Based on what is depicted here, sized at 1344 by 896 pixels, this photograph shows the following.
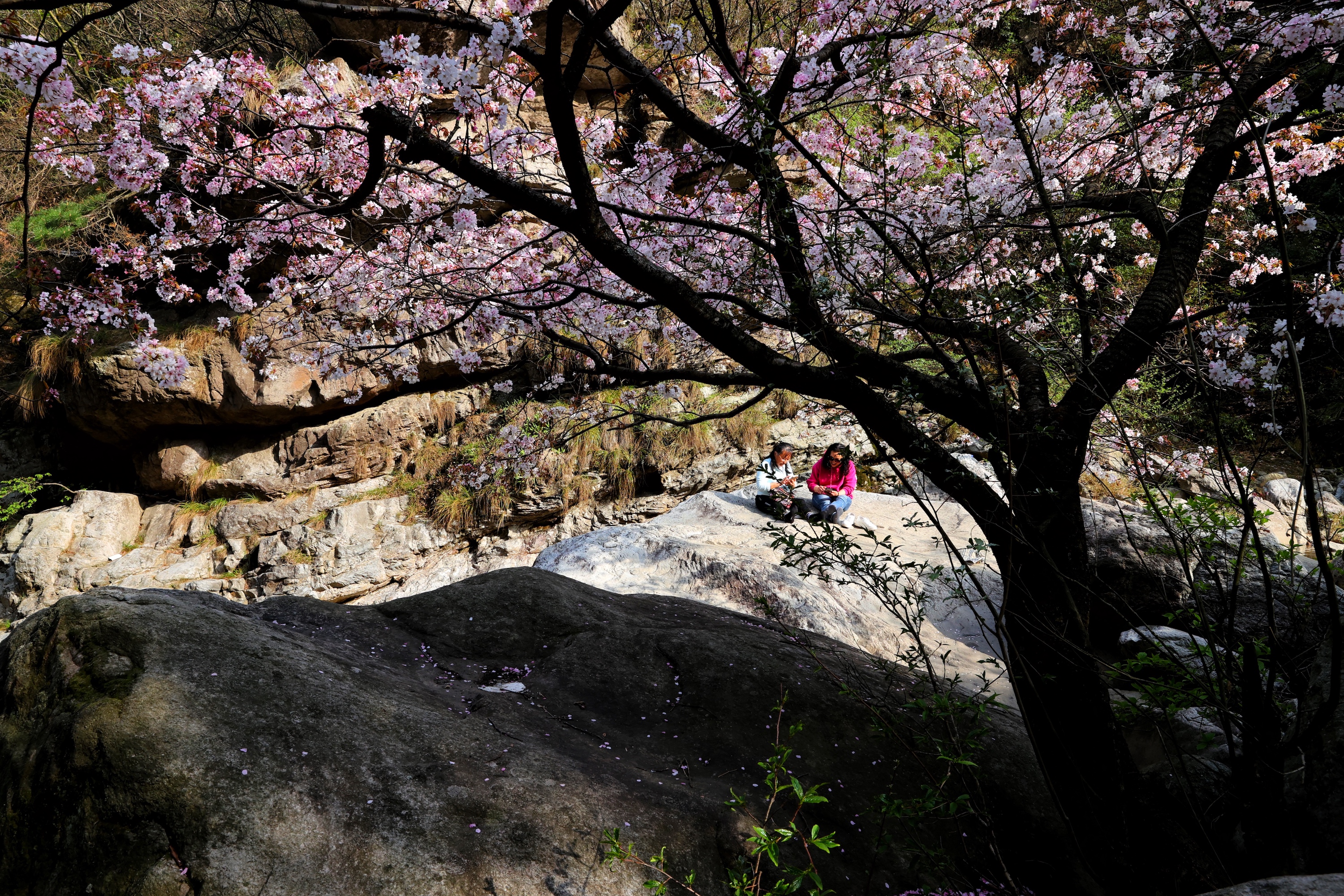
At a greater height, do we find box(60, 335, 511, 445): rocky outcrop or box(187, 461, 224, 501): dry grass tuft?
box(60, 335, 511, 445): rocky outcrop

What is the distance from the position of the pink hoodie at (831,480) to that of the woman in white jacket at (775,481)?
0.24 metres

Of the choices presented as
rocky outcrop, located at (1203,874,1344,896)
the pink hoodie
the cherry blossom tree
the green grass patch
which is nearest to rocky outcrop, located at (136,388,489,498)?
the cherry blossom tree

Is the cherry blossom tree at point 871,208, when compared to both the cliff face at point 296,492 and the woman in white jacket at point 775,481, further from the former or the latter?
the cliff face at point 296,492

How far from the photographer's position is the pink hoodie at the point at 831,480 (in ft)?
23.3

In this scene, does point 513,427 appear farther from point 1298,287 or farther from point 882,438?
point 1298,287

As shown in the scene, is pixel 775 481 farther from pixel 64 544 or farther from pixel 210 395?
pixel 64 544

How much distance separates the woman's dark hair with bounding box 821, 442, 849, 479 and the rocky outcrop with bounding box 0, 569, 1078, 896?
4140 mm

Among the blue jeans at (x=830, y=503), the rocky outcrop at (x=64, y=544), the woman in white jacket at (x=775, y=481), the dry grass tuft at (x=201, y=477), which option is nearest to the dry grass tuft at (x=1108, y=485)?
the blue jeans at (x=830, y=503)

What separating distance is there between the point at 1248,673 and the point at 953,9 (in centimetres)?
360

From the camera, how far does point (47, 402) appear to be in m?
9.81

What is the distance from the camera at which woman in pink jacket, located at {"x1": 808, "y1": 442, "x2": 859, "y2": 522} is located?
22.8ft

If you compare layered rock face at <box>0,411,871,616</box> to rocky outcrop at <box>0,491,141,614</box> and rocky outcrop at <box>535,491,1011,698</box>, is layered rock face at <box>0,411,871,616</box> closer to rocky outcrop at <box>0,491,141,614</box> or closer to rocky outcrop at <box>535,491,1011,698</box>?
rocky outcrop at <box>0,491,141,614</box>

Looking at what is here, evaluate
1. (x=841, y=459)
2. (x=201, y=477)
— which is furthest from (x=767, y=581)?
(x=201, y=477)

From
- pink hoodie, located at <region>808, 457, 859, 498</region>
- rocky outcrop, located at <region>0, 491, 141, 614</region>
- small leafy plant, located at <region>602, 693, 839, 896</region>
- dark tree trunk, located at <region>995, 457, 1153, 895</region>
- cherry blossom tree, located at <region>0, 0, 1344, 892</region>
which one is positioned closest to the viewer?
small leafy plant, located at <region>602, 693, 839, 896</region>
